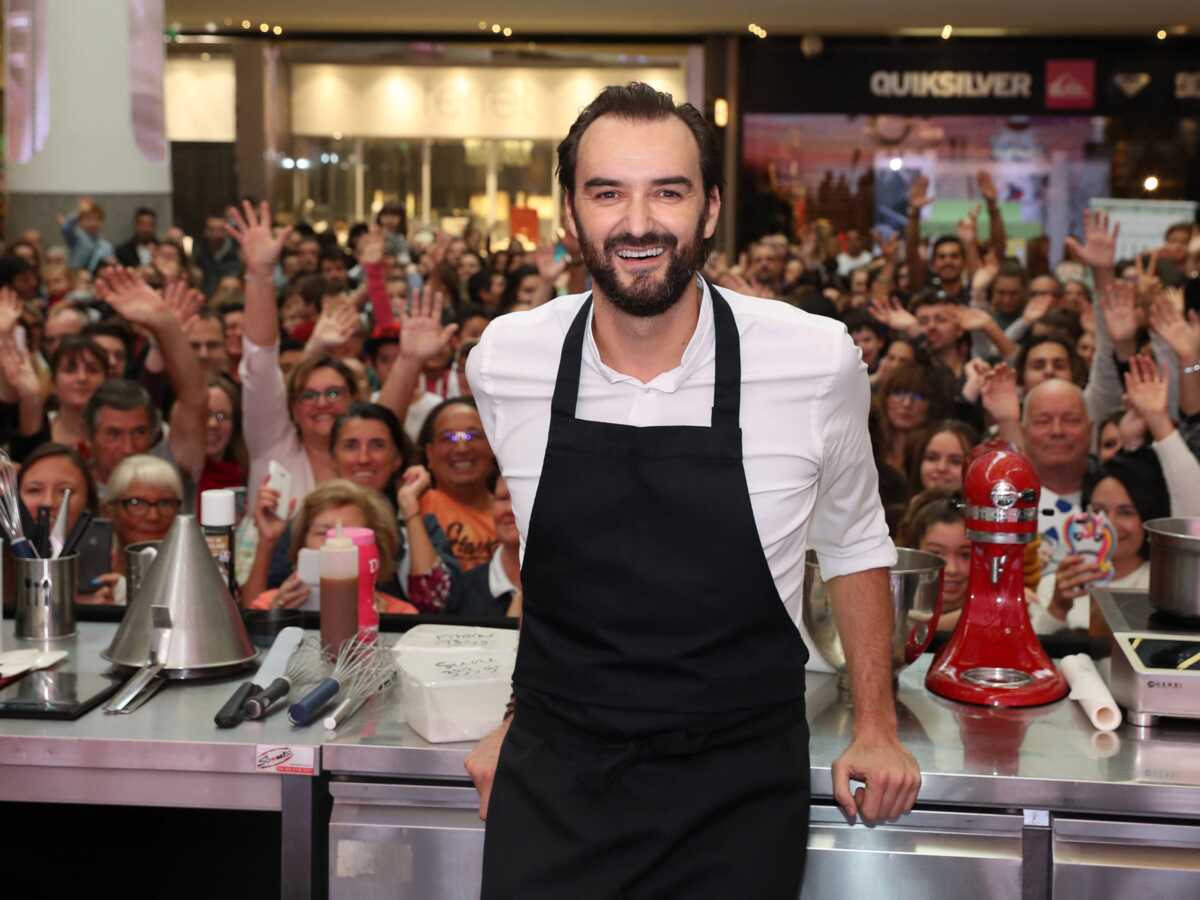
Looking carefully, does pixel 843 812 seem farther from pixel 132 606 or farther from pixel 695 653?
pixel 132 606

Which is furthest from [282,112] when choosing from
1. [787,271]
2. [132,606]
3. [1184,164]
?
[132,606]

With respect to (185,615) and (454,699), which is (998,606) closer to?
(454,699)

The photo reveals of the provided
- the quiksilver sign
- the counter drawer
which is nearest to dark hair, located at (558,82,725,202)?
the counter drawer

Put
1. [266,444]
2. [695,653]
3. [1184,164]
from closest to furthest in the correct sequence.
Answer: [695,653], [266,444], [1184,164]

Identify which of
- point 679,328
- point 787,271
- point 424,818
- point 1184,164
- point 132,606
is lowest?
point 424,818

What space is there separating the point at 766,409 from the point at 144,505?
2.44 meters

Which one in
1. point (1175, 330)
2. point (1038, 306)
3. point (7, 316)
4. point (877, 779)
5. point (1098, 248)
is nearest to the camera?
point (877, 779)

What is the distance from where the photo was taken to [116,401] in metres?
4.26

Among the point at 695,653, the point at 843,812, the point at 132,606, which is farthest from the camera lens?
the point at 132,606

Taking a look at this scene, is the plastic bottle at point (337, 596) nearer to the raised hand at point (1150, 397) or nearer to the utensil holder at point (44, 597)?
the utensil holder at point (44, 597)

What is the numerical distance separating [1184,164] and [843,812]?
12867 millimetres

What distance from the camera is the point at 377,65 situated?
13.7 meters

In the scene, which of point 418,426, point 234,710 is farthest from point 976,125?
point 234,710

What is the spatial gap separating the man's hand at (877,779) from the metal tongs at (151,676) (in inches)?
37.5
